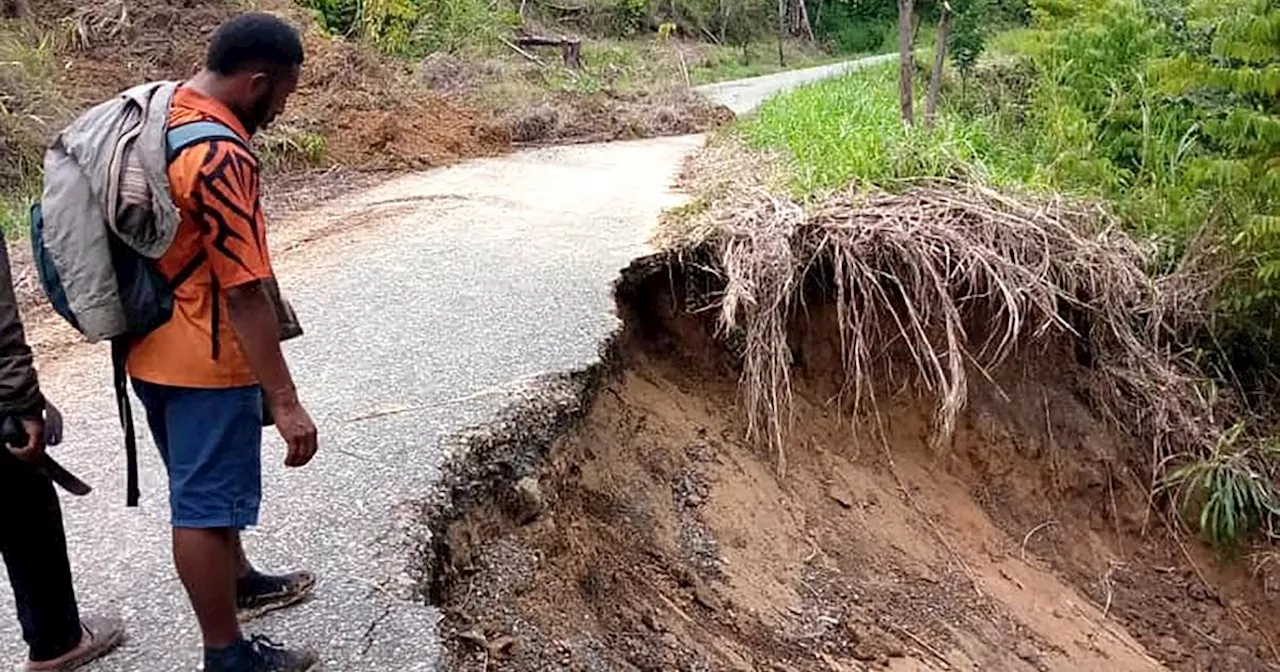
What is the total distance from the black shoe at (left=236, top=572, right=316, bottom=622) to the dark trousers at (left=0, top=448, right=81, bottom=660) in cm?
41

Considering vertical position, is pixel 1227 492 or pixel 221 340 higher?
pixel 221 340

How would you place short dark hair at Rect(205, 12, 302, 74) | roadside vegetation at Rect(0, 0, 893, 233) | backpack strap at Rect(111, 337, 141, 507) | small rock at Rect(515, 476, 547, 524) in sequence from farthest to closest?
roadside vegetation at Rect(0, 0, 893, 233) → small rock at Rect(515, 476, 547, 524) → backpack strap at Rect(111, 337, 141, 507) → short dark hair at Rect(205, 12, 302, 74)

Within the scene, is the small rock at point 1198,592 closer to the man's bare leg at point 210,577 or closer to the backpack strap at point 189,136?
the man's bare leg at point 210,577

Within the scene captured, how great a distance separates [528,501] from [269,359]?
182 centimetres

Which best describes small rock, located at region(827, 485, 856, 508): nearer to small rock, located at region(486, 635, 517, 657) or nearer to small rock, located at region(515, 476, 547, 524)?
small rock, located at region(515, 476, 547, 524)

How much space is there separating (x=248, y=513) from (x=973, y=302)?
13.8 ft

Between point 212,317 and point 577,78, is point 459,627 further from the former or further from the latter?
point 577,78

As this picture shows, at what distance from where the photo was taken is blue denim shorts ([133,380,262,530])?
2.65 m

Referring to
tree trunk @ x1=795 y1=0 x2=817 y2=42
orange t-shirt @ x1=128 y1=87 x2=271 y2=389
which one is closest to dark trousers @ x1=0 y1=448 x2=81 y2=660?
orange t-shirt @ x1=128 y1=87 x2=271 y2=389

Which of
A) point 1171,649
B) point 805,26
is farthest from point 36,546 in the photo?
point 805,26

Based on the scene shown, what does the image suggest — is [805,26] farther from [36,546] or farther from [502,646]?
[36,546]

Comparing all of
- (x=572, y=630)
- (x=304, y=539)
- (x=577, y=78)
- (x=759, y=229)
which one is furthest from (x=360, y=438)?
(x=577, y=78)

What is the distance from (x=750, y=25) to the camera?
3372 cm

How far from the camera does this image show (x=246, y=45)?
2.56 m
